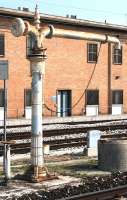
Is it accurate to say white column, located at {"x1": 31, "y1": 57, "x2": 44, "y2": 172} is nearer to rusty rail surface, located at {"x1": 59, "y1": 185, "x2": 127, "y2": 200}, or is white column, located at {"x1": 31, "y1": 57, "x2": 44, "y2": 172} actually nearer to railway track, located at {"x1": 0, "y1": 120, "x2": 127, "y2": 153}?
rusty rail surface, located at {"x1": 59, "y1": 185, "x2": 127, "y2": 200}

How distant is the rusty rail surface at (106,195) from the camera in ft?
34.1

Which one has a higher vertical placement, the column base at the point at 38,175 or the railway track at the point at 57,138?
the railway track at the point at 57,138

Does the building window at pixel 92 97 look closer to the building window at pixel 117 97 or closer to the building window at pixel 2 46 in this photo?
the building window at pixel 117 97

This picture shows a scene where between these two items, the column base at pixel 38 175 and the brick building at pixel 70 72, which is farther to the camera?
the brick building at pixel 70 72

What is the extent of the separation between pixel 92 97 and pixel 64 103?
2883 mm

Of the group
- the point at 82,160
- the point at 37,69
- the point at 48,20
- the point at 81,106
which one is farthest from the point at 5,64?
the point at 81,106

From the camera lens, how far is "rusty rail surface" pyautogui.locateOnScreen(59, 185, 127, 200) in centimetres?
1039

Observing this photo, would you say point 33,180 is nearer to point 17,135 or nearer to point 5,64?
point 5,64

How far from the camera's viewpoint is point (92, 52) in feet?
136

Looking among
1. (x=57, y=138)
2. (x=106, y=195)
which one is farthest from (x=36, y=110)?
(x=57, y=138)

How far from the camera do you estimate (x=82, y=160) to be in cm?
1580

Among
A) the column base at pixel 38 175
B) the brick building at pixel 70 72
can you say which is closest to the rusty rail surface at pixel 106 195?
the column base at pixel 38 175

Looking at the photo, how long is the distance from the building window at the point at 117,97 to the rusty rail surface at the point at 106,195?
106 feet

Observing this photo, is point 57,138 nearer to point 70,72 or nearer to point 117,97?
point 70,72
